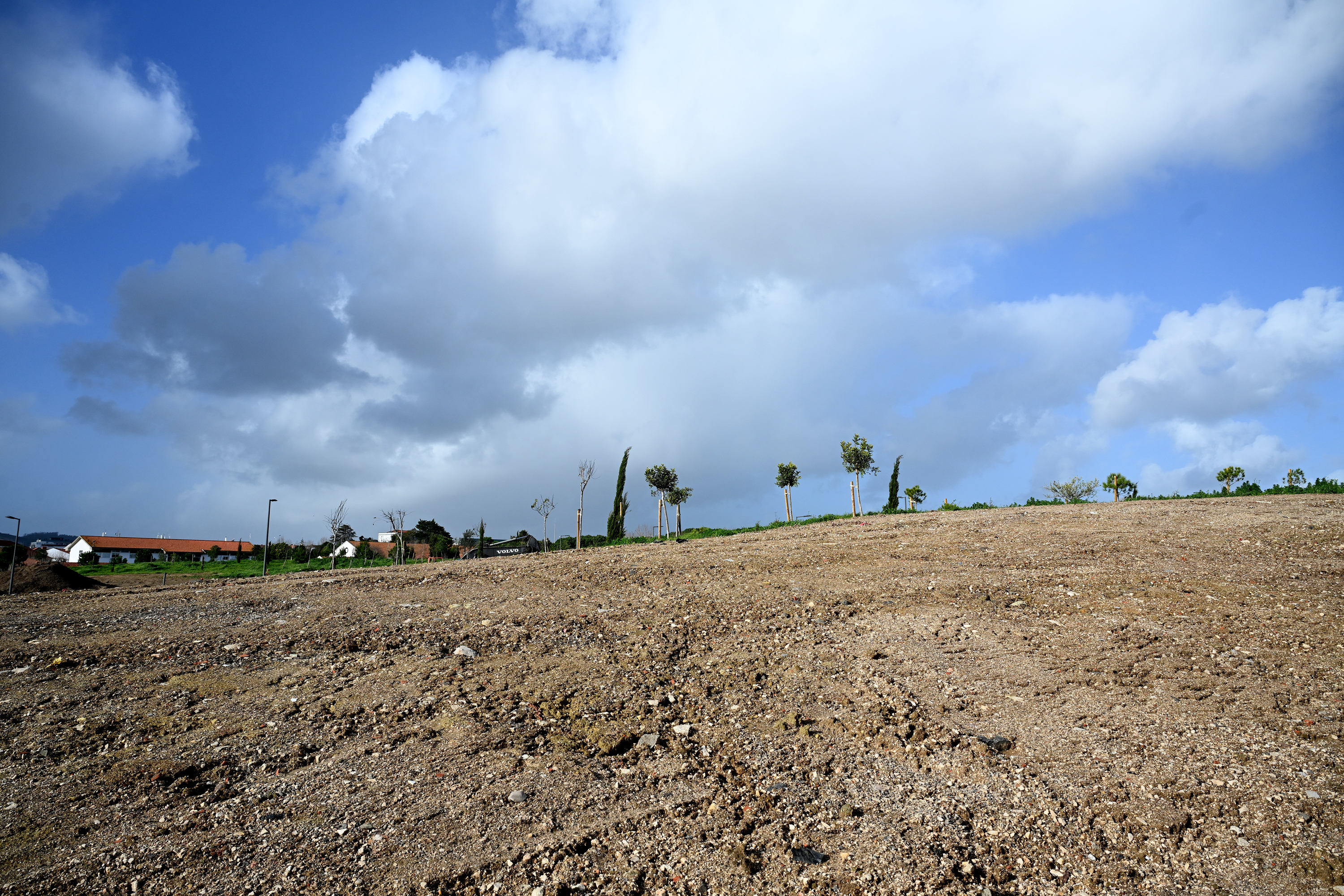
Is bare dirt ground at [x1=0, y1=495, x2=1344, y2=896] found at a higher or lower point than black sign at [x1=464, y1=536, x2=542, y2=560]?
lower

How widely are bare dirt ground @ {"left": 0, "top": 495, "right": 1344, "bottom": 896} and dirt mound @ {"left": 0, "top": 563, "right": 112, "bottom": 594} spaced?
9.79m

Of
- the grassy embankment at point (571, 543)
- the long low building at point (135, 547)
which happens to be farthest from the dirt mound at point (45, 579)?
the long low building at point (135, 547)

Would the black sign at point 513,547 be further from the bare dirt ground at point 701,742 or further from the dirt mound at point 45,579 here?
the bare dirt ground at point 701,742

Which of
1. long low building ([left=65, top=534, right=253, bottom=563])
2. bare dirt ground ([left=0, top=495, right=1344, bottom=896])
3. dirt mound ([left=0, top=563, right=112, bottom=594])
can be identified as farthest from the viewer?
long low building ([left=65, top=534, right=253, bottom=563])

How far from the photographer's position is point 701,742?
5.16 metres

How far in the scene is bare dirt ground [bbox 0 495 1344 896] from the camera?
372cm

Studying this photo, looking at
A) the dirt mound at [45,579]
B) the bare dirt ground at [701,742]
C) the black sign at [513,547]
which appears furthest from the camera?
the black sign at [513,547]

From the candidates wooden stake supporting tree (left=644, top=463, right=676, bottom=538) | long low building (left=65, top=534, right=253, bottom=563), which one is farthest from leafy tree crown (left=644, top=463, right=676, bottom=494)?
long low building (left=65, top=534, right=253, bottom=563)

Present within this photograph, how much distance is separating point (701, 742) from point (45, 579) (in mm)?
19914

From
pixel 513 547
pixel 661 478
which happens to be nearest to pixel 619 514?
pixel 661 478

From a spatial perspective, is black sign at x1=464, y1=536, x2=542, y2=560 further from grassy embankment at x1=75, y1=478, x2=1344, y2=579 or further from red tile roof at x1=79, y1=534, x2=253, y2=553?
red tile roof at x1=79, y1=534, x2=253, y2=553

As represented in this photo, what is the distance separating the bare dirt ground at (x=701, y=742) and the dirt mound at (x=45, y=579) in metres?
9.79

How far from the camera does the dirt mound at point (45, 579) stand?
16156mm

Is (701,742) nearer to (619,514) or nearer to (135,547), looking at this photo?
(619,514)
